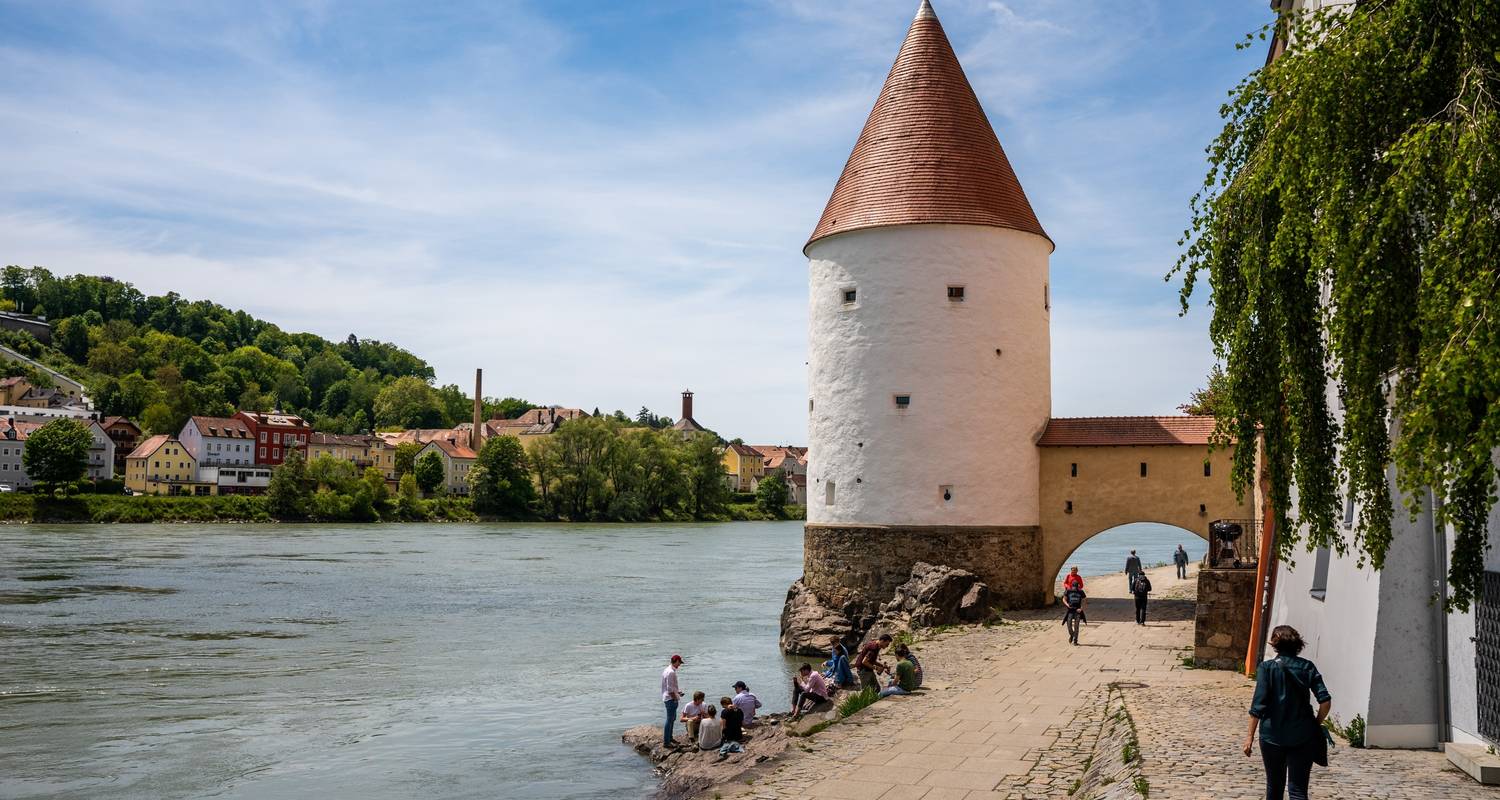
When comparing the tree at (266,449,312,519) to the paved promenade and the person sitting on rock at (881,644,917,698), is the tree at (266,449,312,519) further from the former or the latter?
the person sitting on rock at (881,644,917,698)

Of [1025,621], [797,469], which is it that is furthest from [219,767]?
[797,469]

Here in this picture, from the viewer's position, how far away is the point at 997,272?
2325cm

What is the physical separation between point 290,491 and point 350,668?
190 feet

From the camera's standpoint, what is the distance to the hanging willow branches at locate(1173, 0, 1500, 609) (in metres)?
5.10

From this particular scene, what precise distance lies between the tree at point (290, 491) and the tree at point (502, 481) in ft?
38.1

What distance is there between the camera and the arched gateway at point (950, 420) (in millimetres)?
22688

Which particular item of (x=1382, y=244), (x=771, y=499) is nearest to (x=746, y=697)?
(x=1382, y=244)

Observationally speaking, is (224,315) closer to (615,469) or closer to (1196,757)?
(615,469)

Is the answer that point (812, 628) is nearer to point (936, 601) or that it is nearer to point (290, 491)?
point (936, 601)

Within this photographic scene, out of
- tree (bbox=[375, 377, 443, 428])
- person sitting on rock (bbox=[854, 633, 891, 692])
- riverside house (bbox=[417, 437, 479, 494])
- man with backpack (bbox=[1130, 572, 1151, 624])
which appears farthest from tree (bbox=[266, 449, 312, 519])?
tree (bbox=[375, 377, 443, 428])

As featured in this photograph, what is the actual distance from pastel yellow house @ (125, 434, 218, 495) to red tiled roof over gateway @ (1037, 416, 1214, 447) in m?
86.6

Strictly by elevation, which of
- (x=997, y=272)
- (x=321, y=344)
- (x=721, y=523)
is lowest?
(x=721, y=523)

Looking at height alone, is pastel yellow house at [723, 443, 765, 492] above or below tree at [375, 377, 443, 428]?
below

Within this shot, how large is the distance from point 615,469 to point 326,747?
68603mm
